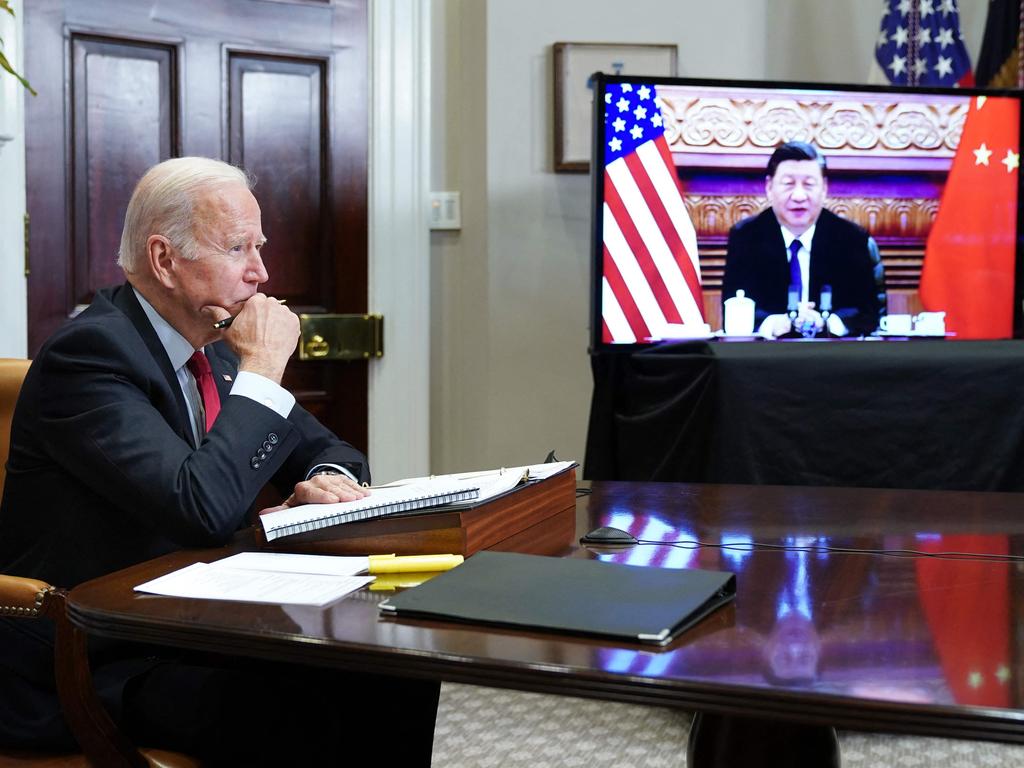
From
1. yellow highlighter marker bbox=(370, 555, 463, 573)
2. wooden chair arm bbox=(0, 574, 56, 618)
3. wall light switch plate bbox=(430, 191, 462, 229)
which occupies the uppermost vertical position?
wall light switch plate bbox=(430, 191, 462, 229)

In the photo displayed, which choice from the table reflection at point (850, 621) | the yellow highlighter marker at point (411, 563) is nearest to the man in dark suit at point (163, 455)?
the yellow highlighter marker at point (411, 563)

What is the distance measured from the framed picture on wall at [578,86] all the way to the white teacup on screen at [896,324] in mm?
1021

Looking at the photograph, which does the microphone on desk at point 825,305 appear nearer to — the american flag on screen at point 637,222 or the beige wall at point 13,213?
the american flag on screen at point 637,222

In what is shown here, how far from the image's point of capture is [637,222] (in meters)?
3.29

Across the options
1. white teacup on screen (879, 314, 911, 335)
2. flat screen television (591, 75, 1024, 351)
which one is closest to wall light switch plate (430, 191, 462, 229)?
flat screen television (591, 75, 1024, 351)

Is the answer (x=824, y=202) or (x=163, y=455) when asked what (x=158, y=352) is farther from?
(x=824, y=202)

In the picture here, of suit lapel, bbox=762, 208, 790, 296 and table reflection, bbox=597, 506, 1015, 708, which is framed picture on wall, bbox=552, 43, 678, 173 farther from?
table reflection, bbox=597, 506, 1015, 708

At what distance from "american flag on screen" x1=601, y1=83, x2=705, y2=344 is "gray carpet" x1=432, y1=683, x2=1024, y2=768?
2.18 meters

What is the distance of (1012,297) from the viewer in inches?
139

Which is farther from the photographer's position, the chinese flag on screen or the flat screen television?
the chinese flag on screen

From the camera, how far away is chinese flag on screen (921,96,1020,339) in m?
3.50

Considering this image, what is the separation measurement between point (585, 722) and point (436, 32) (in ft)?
10.0

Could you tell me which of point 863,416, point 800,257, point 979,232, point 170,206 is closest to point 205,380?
point 170,206

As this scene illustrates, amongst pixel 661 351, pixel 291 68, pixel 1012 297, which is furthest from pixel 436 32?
pixel 1012 297
